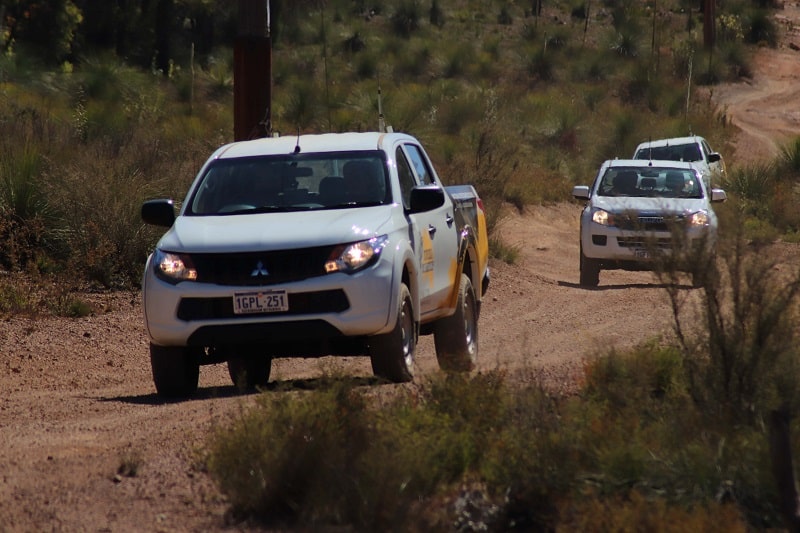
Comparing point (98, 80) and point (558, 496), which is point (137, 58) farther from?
point (558, 496)

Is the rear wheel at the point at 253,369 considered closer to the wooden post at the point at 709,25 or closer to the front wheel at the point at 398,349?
the front wheel at the point at 398,349

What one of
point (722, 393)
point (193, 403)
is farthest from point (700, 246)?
point (193, 403)

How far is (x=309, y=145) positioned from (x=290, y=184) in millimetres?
498

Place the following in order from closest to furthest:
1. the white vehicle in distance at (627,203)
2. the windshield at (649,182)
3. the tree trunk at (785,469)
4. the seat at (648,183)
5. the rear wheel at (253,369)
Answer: the tree trunk at (785,469) < the rear wheel at (253,369) < the white vehicle in distance at (627,203) < the windshield at (649,182) < the seat at (648,183)

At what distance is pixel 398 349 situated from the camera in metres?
8.38

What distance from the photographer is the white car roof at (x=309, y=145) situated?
375 inches

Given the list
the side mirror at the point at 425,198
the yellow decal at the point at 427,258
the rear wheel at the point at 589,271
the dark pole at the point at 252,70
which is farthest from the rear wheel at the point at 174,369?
the rear wheel at the point at 589,271

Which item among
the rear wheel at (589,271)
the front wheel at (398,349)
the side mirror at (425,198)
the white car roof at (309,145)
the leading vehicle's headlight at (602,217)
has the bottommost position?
the rear wheel at (589,271)

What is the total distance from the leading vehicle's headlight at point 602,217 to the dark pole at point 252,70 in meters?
4.75

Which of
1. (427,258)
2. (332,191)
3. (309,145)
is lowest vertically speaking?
(427,258)

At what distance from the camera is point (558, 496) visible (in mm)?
5258

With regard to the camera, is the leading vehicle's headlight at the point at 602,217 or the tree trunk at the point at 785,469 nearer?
the tree trunk at the point at 785,469

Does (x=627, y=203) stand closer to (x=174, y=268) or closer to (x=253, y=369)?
(x=253, y=369)

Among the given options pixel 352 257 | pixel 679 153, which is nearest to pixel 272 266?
pixel 352 257
